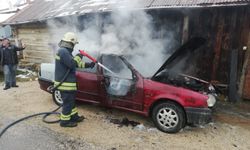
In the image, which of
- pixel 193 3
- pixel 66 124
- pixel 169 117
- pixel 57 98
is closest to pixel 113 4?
pixel 193 3

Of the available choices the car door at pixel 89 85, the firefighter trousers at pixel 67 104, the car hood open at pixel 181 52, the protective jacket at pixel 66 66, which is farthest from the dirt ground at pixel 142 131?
the car hood open at pixel 181 52

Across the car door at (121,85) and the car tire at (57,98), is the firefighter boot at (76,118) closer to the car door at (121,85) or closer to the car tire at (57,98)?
the car door at (121,85)

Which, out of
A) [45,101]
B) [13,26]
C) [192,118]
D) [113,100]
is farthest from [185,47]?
[13,26]

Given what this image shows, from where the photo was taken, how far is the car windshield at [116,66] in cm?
552

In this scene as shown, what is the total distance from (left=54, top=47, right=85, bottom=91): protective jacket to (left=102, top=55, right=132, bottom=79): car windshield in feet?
2.34

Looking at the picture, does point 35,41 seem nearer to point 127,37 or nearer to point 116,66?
point 127,37

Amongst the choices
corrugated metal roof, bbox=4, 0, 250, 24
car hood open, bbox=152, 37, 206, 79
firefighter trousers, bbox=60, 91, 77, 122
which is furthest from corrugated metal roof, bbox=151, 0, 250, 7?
firefighter trousers, bbox=60, 91, 77, 122

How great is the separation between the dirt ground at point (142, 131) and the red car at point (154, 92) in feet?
1.07

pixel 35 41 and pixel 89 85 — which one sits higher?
pixel 35 41

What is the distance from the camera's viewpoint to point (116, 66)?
5.70 metres

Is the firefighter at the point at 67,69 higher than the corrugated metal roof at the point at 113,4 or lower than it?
lower

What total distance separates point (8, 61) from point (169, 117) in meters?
6.40

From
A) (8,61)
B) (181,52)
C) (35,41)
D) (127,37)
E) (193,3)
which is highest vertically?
(193,3)

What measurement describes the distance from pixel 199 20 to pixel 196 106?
3.86m
